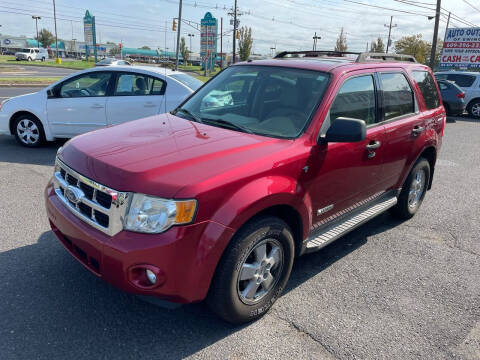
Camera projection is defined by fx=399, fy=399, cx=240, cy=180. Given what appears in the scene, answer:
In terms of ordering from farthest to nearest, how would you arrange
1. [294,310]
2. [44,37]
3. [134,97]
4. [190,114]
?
[44,37] < [134,97] < [190,114] < [294,310]

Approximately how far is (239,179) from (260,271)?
2.46ft

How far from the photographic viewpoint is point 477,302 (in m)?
3.30

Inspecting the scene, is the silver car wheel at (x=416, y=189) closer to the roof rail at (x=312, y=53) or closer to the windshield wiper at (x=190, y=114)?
the roof rail at (x=312, y=53)

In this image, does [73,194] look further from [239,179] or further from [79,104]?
[79,104]

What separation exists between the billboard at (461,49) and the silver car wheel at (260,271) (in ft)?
104

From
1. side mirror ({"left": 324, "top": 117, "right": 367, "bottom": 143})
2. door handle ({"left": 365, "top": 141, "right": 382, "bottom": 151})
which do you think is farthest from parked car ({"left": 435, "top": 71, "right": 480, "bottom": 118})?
side mirror ({"left": 324, "top": 117, "right": 367, "bottom": 143})

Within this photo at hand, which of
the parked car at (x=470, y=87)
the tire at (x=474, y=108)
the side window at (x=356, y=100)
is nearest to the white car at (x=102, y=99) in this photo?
the side window at (x=356, y=100)

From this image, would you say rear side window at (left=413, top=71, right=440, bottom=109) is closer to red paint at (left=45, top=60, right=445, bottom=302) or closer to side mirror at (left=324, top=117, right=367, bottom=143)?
red paint at (left=45, top=60, right=445, bottom=302)

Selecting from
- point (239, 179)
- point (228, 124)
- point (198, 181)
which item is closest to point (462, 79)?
point (228, 124)

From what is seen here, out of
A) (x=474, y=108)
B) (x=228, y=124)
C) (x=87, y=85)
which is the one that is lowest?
(x=474, y=108)

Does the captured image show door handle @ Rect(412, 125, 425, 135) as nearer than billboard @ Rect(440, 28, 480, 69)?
Yes

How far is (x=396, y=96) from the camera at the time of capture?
4.18m

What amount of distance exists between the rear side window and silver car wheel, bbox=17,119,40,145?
6557 millimetres

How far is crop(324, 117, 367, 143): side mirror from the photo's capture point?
2.94 meters
